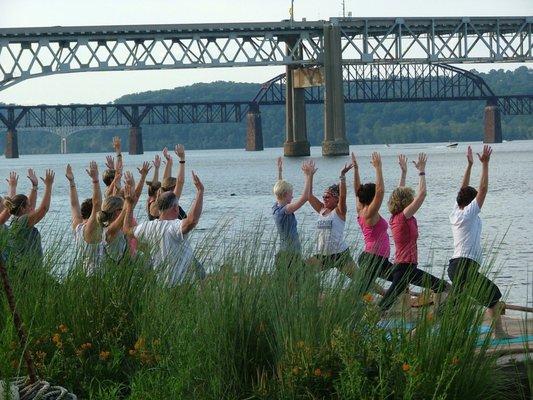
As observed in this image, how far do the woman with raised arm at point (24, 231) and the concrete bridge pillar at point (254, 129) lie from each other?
538ft

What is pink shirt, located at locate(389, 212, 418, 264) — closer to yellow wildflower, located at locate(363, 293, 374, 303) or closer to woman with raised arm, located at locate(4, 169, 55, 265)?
woman with raised arm, located at locate(4, 169, 55, 265)

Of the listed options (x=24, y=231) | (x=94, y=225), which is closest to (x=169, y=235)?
(x=94, y=225)

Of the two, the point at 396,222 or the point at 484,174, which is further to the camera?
the point at 484,174

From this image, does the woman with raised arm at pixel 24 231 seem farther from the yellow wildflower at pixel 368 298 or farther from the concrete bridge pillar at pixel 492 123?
the concrete bridge pillar at pixel 492 123

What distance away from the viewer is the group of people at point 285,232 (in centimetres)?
852

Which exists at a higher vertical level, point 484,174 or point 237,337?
point 484,174

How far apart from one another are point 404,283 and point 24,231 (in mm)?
3166

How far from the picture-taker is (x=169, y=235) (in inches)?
399

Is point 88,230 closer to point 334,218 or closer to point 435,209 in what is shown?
point 334,218

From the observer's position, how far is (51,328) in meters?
8.74

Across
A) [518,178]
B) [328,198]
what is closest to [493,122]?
[518,178]

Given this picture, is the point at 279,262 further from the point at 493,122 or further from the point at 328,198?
the point at 493,122

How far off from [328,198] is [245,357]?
16.3ft

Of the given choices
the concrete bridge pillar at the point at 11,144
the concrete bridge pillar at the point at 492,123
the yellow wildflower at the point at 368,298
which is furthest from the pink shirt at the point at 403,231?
the concrete bridge pillar at the point at 492,123
